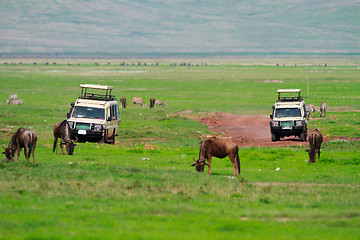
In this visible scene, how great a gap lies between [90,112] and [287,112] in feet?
41.6

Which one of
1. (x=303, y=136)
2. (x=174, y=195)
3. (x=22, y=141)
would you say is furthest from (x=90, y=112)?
(x=174, y=195)

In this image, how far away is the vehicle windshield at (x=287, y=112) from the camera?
36375 mm

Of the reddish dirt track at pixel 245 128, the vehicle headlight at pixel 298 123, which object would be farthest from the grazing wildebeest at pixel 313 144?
the vehicle headlight at pixel 298 123

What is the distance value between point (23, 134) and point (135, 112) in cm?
3426

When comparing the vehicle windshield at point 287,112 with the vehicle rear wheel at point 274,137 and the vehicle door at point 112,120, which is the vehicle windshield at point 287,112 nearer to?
the vehicle rear wheel at point 274,137

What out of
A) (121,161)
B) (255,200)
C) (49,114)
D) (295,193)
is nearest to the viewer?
(255,200)

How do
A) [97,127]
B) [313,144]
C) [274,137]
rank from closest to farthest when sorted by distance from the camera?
[313,144]
[97,127]
[274,137]

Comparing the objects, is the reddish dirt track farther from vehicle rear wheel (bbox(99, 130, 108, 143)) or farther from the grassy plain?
vehicle rear wheel (bbox(99, 130, 108, 143))

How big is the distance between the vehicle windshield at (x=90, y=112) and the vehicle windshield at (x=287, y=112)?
37.8 ft

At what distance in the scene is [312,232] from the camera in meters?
12.4

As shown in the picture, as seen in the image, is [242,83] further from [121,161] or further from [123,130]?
[121,161]

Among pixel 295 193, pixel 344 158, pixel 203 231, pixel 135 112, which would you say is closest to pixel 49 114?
pixel 135 112

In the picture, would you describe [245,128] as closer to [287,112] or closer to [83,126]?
[287,112]

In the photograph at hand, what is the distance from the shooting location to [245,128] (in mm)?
43688
